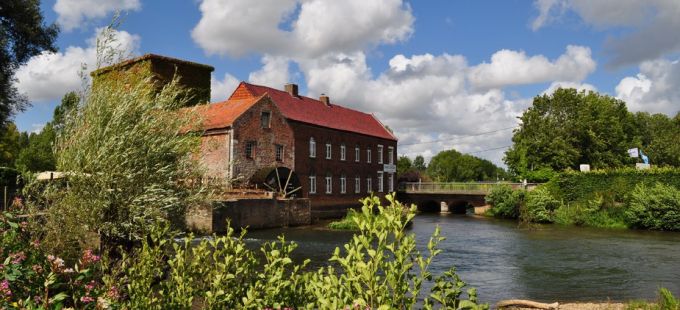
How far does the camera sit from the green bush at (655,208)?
32.7 meters

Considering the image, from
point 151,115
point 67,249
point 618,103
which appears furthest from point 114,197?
point 618,103

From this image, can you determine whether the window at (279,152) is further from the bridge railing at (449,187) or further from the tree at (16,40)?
the bridge railing at (449,187)

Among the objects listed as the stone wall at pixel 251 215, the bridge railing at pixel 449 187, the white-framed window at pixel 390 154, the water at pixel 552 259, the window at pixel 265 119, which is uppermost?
the window at pixel 265 119

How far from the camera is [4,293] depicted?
3.75 m

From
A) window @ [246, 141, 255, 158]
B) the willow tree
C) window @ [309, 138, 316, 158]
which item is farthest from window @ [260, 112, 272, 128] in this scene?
the willow tree

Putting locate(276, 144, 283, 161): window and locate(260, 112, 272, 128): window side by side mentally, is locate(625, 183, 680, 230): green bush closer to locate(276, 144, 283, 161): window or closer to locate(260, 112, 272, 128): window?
locate(276, 144, 283, 161): window

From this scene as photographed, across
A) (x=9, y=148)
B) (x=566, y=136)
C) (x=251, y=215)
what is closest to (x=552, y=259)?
(x=251, y=215)

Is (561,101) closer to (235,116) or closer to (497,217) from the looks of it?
(497,217)

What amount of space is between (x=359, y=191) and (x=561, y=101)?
2565 centimetres

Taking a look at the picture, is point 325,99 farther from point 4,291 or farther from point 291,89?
point 4,291

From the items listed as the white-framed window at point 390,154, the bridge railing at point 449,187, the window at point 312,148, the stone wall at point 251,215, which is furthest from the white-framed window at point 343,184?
the bridge railing at point 449,187

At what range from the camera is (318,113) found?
45812 millimetres

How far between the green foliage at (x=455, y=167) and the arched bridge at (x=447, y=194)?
59.4m

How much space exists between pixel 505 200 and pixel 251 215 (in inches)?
947
